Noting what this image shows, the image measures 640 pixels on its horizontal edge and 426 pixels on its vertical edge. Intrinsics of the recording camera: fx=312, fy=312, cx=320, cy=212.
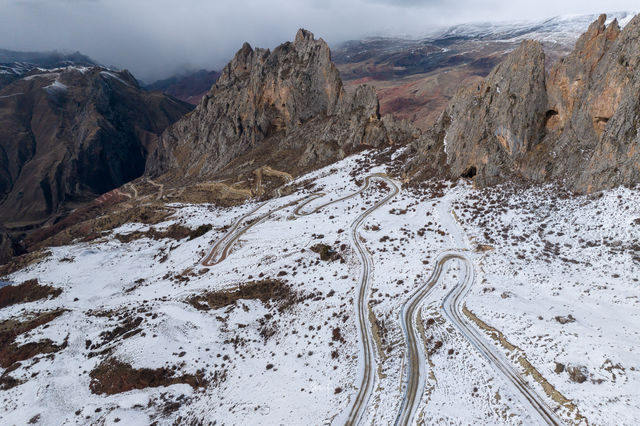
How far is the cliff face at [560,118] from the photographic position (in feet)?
97.8

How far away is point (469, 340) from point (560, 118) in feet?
105

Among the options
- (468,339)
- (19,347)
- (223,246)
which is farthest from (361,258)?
(19,347)

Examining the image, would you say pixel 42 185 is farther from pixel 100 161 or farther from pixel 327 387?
pixel 327 387

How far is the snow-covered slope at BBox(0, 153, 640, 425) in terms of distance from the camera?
58.7 ft

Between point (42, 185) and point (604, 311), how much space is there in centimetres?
22654

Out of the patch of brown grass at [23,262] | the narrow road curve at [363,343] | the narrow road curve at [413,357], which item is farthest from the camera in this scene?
the patch of brown grass at [23,262]

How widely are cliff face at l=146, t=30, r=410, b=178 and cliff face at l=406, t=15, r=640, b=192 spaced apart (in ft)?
98.6

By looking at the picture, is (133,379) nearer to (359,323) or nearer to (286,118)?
(359,323)

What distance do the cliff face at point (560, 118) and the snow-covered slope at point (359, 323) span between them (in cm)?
330

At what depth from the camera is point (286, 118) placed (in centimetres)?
9988

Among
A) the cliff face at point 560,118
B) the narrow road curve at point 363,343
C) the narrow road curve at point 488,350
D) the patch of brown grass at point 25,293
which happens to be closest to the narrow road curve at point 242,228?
the narrow road curve at point 363,343

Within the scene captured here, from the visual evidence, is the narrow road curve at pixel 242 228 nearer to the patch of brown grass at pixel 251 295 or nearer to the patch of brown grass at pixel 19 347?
the patch of brown grass at pixel 251 295

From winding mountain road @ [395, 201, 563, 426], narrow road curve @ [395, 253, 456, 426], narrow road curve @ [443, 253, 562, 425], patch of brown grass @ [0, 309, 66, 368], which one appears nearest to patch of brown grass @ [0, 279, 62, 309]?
patch of brown grass @ [0, 309, 66, 368]

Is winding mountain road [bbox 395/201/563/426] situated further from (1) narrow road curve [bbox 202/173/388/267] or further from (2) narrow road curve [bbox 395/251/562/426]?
(1) narrow road curve [bbox 202/173/388/267]
